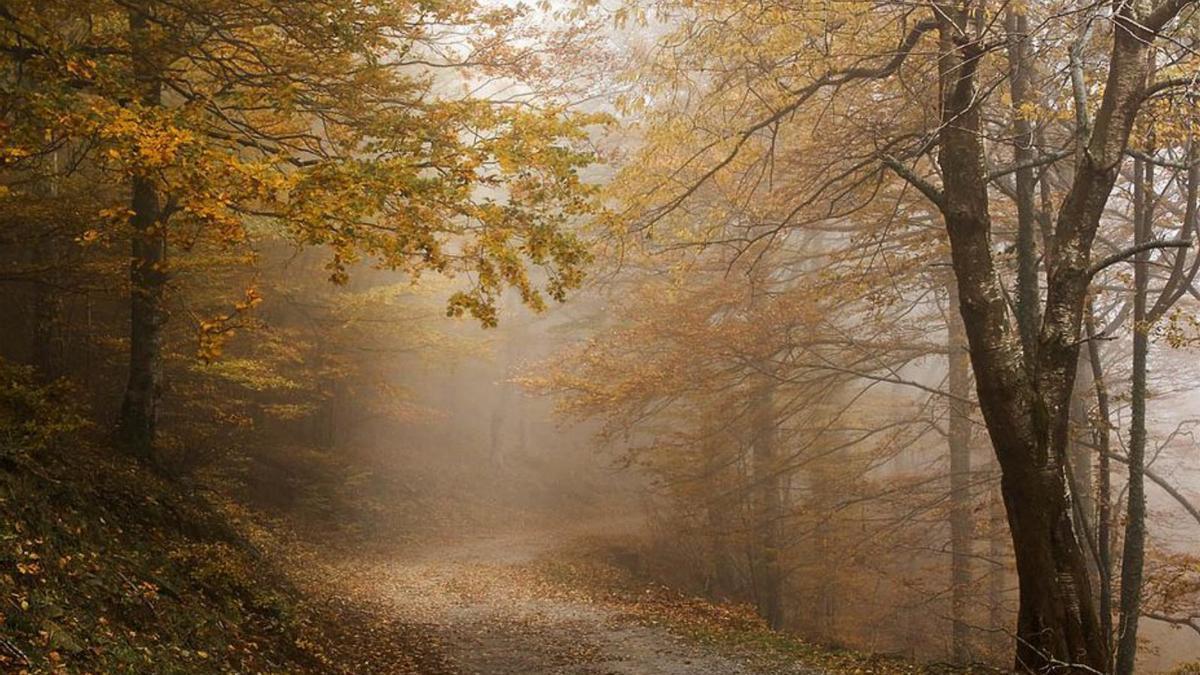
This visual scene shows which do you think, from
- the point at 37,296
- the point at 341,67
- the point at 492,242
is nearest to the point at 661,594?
the point at 492,242

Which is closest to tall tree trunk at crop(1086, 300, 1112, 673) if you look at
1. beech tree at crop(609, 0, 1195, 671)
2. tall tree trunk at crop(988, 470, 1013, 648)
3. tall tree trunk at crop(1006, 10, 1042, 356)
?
tall tree trunk at crop(1006, 10, 1042, 356)

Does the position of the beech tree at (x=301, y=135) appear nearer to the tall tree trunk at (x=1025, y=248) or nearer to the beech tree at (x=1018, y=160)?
the beech tree at (x=1018, y=160)

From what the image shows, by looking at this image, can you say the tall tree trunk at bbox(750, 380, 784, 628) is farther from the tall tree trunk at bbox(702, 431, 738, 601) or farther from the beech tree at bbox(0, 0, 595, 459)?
the beech tree at bbox(0, 0, 595, 459)

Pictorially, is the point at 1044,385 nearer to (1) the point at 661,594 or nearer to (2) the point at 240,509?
(1) the point at 661,594

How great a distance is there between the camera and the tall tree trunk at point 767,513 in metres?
14.1

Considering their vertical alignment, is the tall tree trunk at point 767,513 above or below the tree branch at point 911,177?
below

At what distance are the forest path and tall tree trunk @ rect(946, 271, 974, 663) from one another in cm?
520

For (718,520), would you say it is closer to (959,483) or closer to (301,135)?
(959,483)

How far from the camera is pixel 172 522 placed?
7898 millimetres

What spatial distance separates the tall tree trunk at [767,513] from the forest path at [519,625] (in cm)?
379

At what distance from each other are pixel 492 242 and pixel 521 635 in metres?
5.42

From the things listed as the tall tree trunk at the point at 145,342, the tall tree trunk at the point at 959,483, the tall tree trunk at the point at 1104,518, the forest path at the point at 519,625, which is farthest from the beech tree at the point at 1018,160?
the tall tree trunk at the point at 145,342

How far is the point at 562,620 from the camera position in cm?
1043

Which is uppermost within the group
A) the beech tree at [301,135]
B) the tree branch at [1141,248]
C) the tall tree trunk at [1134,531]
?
the beech tree at [301,135]
